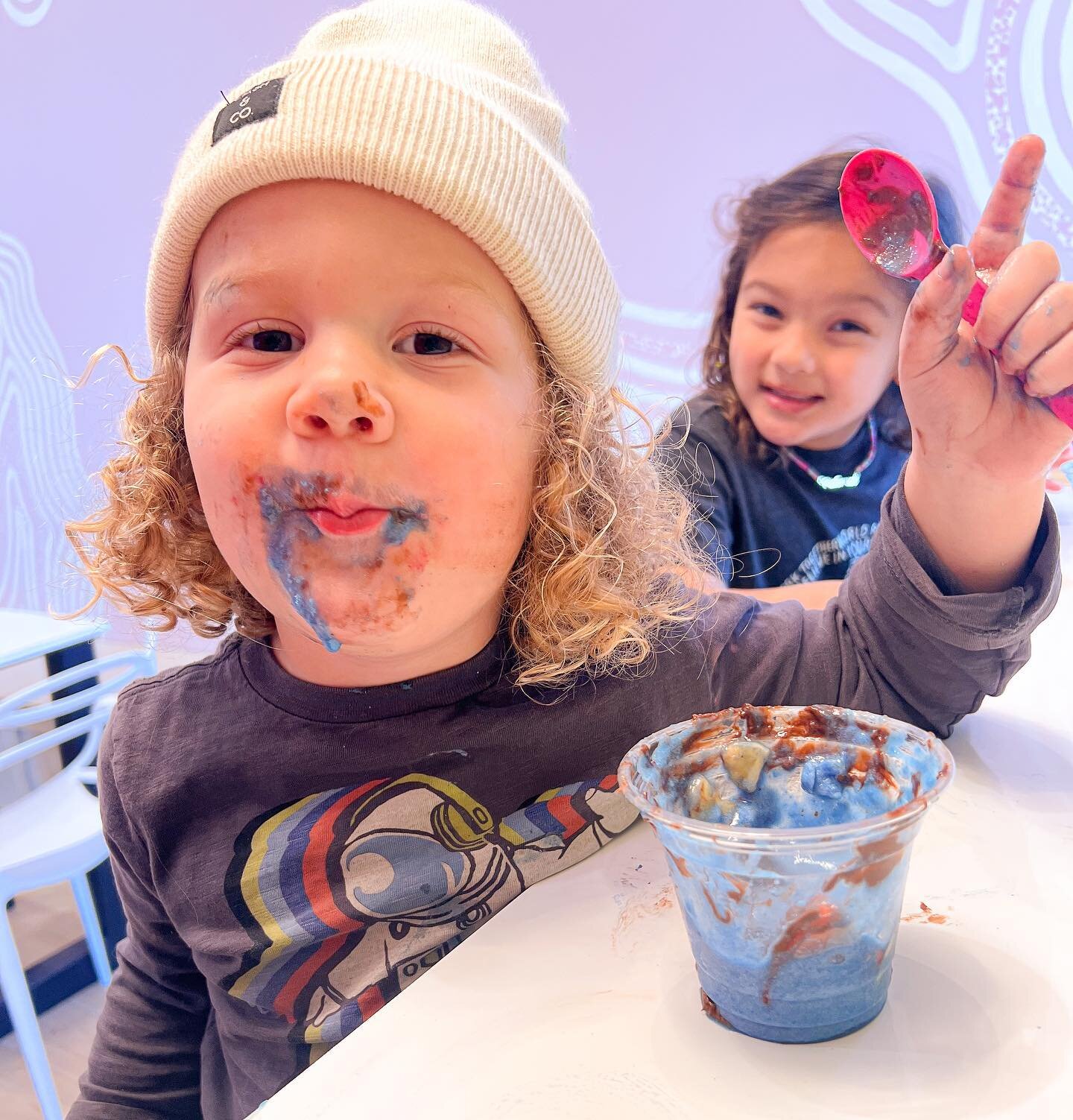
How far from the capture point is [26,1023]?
1.68m

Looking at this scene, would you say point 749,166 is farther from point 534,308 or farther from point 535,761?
point 535,761

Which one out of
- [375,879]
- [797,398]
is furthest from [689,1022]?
[797,398]

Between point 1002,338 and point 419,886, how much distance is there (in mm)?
593

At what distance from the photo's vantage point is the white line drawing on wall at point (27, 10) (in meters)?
2.87

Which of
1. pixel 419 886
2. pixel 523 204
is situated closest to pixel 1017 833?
pixel 419 886

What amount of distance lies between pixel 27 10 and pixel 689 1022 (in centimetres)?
344

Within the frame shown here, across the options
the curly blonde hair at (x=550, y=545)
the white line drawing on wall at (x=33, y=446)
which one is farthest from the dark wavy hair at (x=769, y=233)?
the white line drawing on wall at (x=33, y=446)

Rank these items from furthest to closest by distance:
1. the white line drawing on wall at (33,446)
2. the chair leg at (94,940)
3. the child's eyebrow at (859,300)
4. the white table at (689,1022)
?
the white line drawing on wall at (33,446)
the chair leg at (94,940)
the child's eyebrow at (859,300)
the white table at (689,1022)

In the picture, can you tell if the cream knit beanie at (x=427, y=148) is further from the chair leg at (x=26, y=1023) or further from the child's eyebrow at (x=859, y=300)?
the chair leg at (x=26, y=1023)

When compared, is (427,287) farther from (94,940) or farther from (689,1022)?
(94,940)

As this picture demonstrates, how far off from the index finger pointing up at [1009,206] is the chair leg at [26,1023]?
1.83 metres

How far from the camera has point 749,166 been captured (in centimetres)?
221

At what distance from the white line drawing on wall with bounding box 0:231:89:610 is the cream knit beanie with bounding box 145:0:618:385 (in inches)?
104

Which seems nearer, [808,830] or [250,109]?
[808,830]
